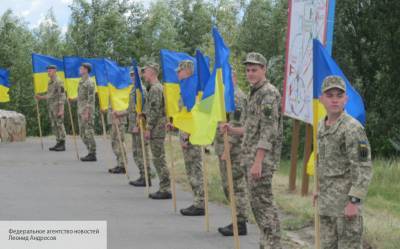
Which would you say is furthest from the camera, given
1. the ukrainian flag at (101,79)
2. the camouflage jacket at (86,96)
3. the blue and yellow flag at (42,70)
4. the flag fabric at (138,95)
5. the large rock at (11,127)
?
the large rock at (11,127)

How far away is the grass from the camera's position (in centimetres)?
796

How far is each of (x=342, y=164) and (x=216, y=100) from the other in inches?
84.3

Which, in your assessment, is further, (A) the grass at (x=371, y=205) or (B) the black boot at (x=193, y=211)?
(B) the black boot at (x=193, y=211)

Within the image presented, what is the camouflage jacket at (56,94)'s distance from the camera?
17391mm

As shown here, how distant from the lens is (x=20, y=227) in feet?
17.5

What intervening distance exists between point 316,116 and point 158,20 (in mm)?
40568

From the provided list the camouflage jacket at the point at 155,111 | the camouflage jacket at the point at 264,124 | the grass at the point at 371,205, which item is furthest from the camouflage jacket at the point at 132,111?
the camouflage jacket at the point at 264,124

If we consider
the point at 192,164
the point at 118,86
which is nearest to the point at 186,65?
the point at 192,164

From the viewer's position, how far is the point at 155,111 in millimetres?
11148

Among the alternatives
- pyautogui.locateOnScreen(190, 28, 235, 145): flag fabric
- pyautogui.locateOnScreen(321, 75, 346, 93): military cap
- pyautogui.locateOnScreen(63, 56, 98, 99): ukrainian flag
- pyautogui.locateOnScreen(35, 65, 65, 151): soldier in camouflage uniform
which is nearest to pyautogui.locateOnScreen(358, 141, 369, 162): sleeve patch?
pyautogui.locateOnScreen(321, 75, 346, 93): military cap

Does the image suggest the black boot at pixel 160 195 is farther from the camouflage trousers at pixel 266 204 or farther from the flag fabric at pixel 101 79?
the camouflage trousers at pixel 266 204

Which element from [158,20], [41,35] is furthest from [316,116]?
[41,35]

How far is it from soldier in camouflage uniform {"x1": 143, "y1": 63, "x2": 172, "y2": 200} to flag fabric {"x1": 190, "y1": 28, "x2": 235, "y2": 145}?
3381 millimetres

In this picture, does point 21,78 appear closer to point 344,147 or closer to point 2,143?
point 2,143
